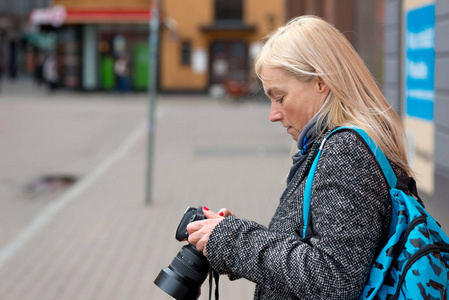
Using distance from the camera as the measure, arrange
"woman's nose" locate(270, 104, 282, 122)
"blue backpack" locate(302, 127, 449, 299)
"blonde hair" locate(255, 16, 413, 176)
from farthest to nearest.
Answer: "woman's nose" locate(270, 104, 282, 122) < "blonde hair" locate(255, 16, 413, 176) < "blue backpack" locate(302, 127, 449, 299)

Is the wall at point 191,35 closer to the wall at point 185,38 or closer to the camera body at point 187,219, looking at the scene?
the wall at point 185,38

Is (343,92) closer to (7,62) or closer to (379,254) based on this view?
(379,254)

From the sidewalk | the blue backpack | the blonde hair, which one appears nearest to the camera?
the blue backpack

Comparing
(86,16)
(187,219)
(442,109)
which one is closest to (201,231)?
(187,219)

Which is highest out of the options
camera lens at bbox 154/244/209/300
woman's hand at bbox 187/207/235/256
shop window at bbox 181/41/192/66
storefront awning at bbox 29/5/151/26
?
storefront awning at bbox 29/5/151/26

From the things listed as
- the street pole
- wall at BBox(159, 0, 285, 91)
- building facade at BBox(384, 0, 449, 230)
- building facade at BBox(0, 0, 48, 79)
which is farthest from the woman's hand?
building facade at BBox(0, 0, 48, 79)

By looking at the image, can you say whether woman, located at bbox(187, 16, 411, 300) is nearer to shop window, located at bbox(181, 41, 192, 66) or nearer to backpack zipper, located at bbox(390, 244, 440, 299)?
backpack zipper, located at bbox(390, 244, 440, 299)

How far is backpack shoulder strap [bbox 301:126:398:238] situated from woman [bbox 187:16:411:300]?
0.02m

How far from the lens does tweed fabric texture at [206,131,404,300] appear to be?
1.62 metres

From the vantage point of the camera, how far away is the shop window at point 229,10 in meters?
36.1

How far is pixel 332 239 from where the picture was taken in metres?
1.62

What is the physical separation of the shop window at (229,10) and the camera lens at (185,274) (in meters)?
34.8

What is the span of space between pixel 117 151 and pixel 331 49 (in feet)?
40.3

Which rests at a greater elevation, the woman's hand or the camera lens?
the woman's hand
